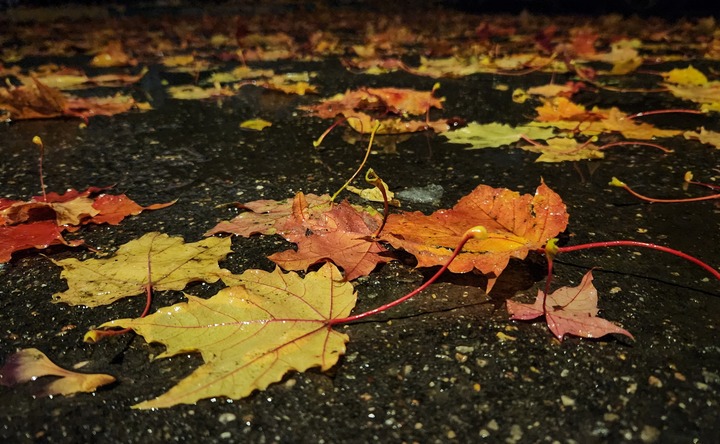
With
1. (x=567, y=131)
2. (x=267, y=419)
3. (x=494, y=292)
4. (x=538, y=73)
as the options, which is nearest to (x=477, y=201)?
(x=494, y=292)

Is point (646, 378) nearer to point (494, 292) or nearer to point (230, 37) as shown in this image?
point (494, 292)

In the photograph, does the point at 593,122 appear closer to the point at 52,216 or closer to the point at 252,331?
the point at 252,331

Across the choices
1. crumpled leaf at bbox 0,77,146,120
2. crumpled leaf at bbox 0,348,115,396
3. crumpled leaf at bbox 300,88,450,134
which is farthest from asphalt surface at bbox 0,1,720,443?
crumpled leaf at bbox 0,77,146,120

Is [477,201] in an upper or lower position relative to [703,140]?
upper

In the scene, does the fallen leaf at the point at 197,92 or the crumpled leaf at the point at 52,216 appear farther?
the fallen leaf at the point at 197,92

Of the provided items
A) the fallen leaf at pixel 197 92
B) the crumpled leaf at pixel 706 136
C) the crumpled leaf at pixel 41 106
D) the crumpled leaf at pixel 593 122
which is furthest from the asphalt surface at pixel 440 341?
the fallen leaf at pixel 197 92

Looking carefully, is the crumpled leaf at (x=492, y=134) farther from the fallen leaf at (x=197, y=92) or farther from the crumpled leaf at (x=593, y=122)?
the fallen leaf at (x=197, y=92)

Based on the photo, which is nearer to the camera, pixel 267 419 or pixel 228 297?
pixel 267 419

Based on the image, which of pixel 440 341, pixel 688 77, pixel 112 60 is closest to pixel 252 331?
pixel 440 341

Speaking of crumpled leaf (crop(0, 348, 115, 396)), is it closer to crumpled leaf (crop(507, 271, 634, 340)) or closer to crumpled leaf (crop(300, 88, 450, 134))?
crumpled leaf (crop(507, 271, 634, 340))
